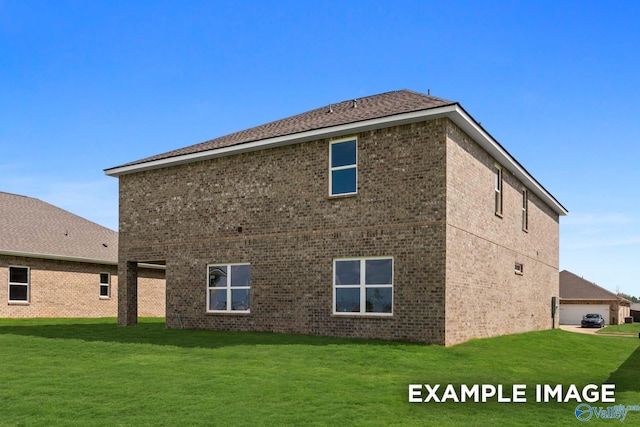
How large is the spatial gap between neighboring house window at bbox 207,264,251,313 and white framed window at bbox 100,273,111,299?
14819mm

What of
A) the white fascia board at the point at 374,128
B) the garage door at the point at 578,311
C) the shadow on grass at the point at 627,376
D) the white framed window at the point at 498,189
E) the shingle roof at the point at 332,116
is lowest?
the garage door at the point at 578,311

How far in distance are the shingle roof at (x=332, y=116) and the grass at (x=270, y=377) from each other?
6.62 meters

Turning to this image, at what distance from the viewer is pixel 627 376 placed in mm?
13781

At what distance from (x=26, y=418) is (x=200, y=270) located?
1299cm

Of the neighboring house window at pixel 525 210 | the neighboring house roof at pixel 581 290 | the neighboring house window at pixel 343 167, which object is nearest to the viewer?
the neighboring house window at pixel 343 167

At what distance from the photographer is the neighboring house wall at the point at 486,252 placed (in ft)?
57.2

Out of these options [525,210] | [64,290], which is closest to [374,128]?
[525,210]

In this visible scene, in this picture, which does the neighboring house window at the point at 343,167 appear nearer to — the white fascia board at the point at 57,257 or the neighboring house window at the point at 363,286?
the neighboring house window at the point at 363,286

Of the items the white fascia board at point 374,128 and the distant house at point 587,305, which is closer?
the white fascia board at point 374,128

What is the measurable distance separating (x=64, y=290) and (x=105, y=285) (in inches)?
114

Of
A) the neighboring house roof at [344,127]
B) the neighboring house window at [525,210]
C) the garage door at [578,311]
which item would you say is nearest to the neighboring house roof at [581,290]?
the garage door at [578,311]

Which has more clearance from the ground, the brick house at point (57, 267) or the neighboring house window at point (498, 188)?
the neighboring house window at point (498, 188)

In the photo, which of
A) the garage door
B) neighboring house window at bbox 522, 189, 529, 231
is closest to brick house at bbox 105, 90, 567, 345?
neighboring house window at bbox 522, 189, 529, 231

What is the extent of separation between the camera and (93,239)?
1389 inches
